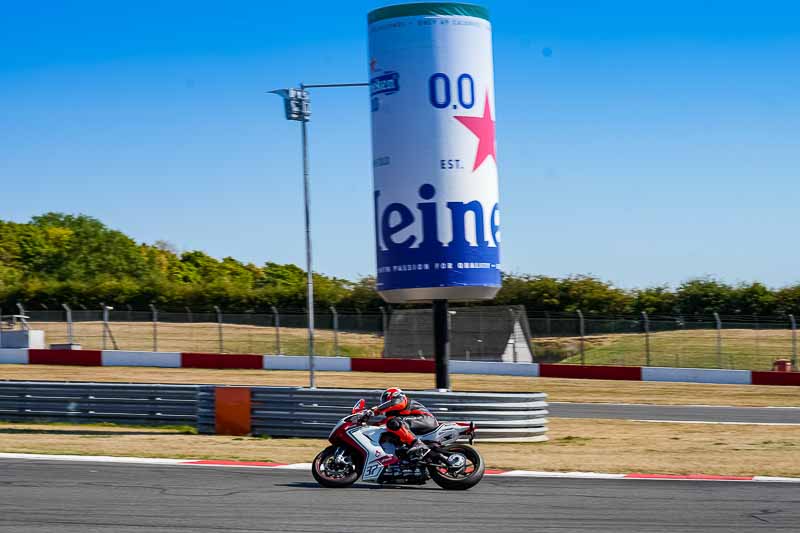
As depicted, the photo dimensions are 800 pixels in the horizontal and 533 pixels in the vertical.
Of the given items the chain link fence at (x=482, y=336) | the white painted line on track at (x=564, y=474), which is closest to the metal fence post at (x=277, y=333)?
the chain link fence at (x=482, y=336)

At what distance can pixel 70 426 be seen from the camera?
66.7 feet

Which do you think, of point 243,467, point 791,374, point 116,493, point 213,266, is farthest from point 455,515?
point 213,266

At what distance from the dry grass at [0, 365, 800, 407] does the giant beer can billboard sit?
11278mm

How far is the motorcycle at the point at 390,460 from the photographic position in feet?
38.7

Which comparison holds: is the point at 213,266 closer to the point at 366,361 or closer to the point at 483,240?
the point at 366,361

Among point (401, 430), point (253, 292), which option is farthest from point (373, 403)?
point (253, 292)

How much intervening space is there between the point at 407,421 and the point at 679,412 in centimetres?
1621

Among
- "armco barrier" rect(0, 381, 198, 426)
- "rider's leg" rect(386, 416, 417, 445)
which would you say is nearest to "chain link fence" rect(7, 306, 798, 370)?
"armco barrier" rect(0, 381, 198, 426)

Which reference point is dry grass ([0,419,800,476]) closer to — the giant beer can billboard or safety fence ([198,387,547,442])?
safety fence ([198,387,547,442])

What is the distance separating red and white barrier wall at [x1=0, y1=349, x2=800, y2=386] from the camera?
35469mm

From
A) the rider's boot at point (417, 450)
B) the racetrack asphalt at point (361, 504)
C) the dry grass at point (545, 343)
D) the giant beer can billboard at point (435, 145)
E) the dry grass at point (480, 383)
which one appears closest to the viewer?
the racetrack asphalt at point (361, 504)

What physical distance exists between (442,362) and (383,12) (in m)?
7.05

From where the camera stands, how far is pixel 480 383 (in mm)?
34719

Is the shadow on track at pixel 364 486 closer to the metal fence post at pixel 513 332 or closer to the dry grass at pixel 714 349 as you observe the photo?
the dry grass at pixel 714 349
